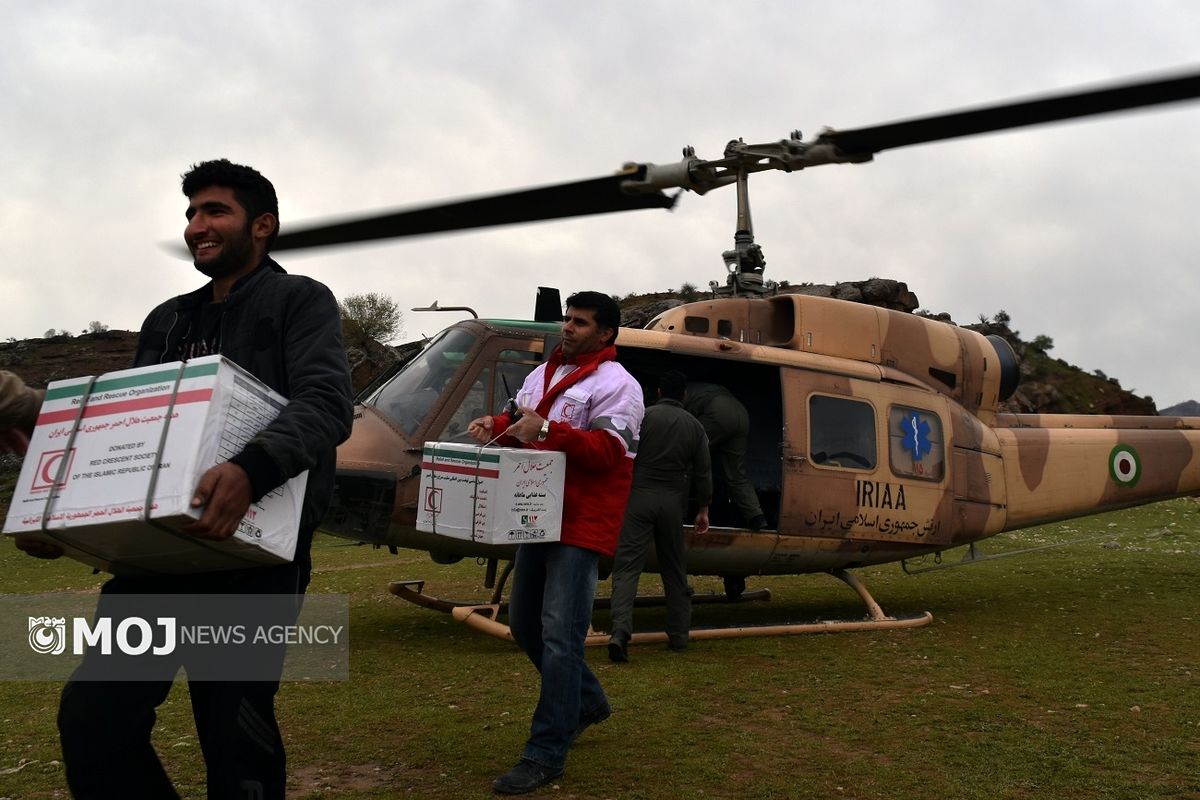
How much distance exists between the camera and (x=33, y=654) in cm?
671

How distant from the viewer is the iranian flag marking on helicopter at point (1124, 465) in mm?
9484

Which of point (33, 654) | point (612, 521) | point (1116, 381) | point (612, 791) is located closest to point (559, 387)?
point (612, 521)

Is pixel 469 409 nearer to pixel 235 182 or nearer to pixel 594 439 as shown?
pixel 594 439

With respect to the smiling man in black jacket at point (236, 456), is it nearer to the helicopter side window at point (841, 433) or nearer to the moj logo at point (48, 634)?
the moj logo at point (48, 634)

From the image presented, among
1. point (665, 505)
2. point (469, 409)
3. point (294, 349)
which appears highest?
point (469, 409)

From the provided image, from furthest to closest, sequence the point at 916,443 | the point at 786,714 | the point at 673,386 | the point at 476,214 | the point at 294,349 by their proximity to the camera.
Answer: the point at 916,443, the point at 673,386, the point at 476,214, the point at 786,714, the point at 294,349

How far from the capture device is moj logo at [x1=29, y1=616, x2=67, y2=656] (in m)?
6.96

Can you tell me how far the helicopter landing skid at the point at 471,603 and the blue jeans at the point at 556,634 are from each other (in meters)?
2.49

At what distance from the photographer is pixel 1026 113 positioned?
4840mm

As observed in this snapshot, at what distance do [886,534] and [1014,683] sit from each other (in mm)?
2583

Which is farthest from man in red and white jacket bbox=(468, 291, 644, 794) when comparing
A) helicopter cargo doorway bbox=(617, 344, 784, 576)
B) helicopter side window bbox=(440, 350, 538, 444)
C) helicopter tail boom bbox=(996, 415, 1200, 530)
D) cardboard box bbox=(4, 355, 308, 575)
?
helicopter tail boom bbox=(996, 415, 1200, 530)

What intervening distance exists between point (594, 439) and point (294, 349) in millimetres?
1533

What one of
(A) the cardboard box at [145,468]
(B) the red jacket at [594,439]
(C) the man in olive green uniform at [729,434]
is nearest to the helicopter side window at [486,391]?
(C) the man in olive green uniform at [729,434]

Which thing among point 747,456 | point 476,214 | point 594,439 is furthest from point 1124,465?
point 594,439
